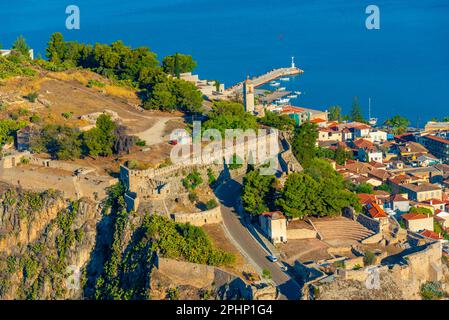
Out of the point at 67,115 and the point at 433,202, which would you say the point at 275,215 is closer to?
the point at 433,202

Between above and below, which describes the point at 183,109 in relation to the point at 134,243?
above

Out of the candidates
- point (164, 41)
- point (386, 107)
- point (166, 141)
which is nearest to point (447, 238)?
point (166, 141)

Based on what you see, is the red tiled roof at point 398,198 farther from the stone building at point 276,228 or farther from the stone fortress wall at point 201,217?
the stone fortress wall at point 201,217

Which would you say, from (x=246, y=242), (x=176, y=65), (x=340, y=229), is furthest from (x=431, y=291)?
(x=176, y=65)

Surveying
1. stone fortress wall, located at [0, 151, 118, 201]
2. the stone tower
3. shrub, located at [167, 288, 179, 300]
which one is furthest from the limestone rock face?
the stone tower

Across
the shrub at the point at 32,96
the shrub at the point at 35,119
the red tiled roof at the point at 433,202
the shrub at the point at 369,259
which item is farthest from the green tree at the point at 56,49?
the shrub at the point at 369,259

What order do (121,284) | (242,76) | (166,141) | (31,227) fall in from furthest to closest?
1. (242,76)
2. (166,141)
3. (31,227)
4. (121,284)

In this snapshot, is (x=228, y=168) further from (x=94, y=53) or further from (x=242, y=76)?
(x=242, y=76)
